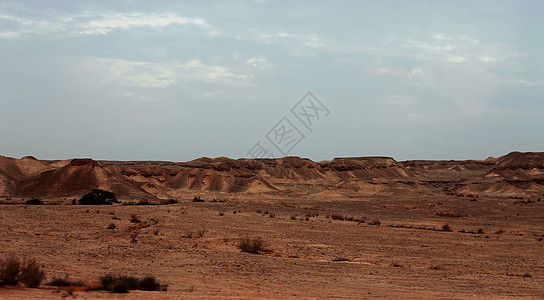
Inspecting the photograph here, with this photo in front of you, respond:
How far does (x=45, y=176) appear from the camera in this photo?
172ft

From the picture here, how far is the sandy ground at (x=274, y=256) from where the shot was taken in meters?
11.3

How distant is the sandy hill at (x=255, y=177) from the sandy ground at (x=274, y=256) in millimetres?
22504

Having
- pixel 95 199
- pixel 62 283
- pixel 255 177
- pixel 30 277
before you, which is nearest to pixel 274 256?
pixel 62 283

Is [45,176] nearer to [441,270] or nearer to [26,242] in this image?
[26,242]

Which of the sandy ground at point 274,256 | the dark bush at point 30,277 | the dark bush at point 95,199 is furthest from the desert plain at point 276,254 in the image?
the dark bush at point 95,199

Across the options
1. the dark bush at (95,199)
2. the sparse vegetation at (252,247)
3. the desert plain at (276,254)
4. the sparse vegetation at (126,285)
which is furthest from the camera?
the dark bush at (95,199)

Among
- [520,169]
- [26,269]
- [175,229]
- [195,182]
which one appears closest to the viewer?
[26,269]

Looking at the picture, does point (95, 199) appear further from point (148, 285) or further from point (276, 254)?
point (148, 285)

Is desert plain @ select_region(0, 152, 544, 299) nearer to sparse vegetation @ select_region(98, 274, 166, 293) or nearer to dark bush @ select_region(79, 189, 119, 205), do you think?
sparse vegetation @ select_region(98, 274, 166, 293)

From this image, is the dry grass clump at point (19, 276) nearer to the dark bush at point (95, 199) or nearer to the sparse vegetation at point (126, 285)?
the sparse vegetation at point (126, 285)

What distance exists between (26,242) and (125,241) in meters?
3.57

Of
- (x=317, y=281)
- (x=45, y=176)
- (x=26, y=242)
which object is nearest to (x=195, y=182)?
(x=45, y=176)

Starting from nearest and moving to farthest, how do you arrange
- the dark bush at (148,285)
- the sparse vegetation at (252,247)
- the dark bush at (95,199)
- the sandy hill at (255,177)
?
the dark bush at (148,285)
the sparse vegetation at (252,247)
the dark bush at (95,199)
the sandy hill at (255,177)

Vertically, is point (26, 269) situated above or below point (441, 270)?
above
